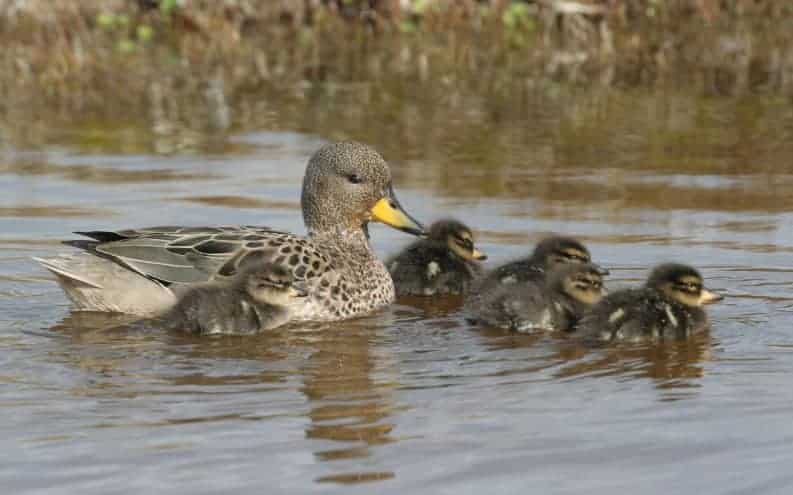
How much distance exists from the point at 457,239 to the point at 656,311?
5.11 feet

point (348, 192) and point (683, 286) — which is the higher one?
point (348, 192)

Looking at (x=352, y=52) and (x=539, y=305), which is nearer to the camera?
(x=539, y=305)

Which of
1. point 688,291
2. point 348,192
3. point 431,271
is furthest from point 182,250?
point 688,291

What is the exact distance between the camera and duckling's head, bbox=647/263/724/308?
7031 mm

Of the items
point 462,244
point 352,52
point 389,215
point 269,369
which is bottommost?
point 269,369

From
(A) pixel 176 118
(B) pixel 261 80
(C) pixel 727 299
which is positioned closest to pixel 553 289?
(C) pixel 727 299

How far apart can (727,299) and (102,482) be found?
138 inches

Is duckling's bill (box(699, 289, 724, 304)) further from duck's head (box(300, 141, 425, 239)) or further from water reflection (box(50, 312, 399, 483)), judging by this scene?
duck's head (box(300, 141, 425, 239))

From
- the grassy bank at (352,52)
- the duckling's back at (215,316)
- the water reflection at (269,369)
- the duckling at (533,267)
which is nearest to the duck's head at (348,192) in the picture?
the duckling at (533,267)

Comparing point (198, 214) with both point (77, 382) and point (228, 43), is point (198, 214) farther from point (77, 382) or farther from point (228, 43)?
point (228, 43)

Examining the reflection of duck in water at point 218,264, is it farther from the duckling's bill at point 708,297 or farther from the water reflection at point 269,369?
the duckling's bill at point 708,297

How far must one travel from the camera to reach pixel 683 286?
23.1ft

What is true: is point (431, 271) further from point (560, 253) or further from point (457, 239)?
point (560, 253)

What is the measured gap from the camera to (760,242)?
28.8ft
